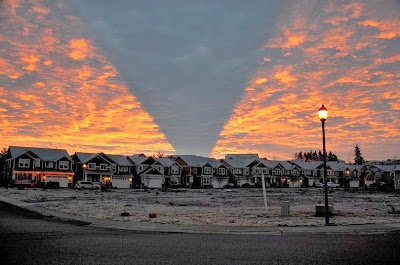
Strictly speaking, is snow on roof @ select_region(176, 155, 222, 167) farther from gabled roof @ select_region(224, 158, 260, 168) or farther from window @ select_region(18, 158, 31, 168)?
window @ select_region(18, 158, 31, 168)

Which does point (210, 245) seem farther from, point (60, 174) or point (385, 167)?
point (385, 167)

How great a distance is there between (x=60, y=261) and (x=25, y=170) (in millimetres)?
73386

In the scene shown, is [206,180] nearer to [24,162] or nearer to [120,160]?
[120,160]

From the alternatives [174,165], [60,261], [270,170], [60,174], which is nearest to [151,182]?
[174,165]

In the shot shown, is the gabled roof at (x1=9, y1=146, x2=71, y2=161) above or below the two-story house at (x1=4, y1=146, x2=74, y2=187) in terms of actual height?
above

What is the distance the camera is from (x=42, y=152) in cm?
7981

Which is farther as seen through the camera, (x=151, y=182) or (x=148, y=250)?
(x=151, y=182)

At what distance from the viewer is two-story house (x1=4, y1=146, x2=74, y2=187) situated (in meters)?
73.9

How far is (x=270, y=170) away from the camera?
378 feet

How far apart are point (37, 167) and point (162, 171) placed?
29233mm

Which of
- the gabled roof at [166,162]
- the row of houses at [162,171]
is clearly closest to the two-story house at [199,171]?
the row of houses at [162,171]

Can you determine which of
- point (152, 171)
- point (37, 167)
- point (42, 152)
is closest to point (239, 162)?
point (152, 171)

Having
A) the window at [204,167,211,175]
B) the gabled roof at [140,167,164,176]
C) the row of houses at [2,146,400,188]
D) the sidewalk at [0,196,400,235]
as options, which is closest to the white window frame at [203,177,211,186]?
the row of houses at [2,146,400,188]

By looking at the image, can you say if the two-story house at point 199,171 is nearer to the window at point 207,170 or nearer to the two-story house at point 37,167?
the window at point 207,170
